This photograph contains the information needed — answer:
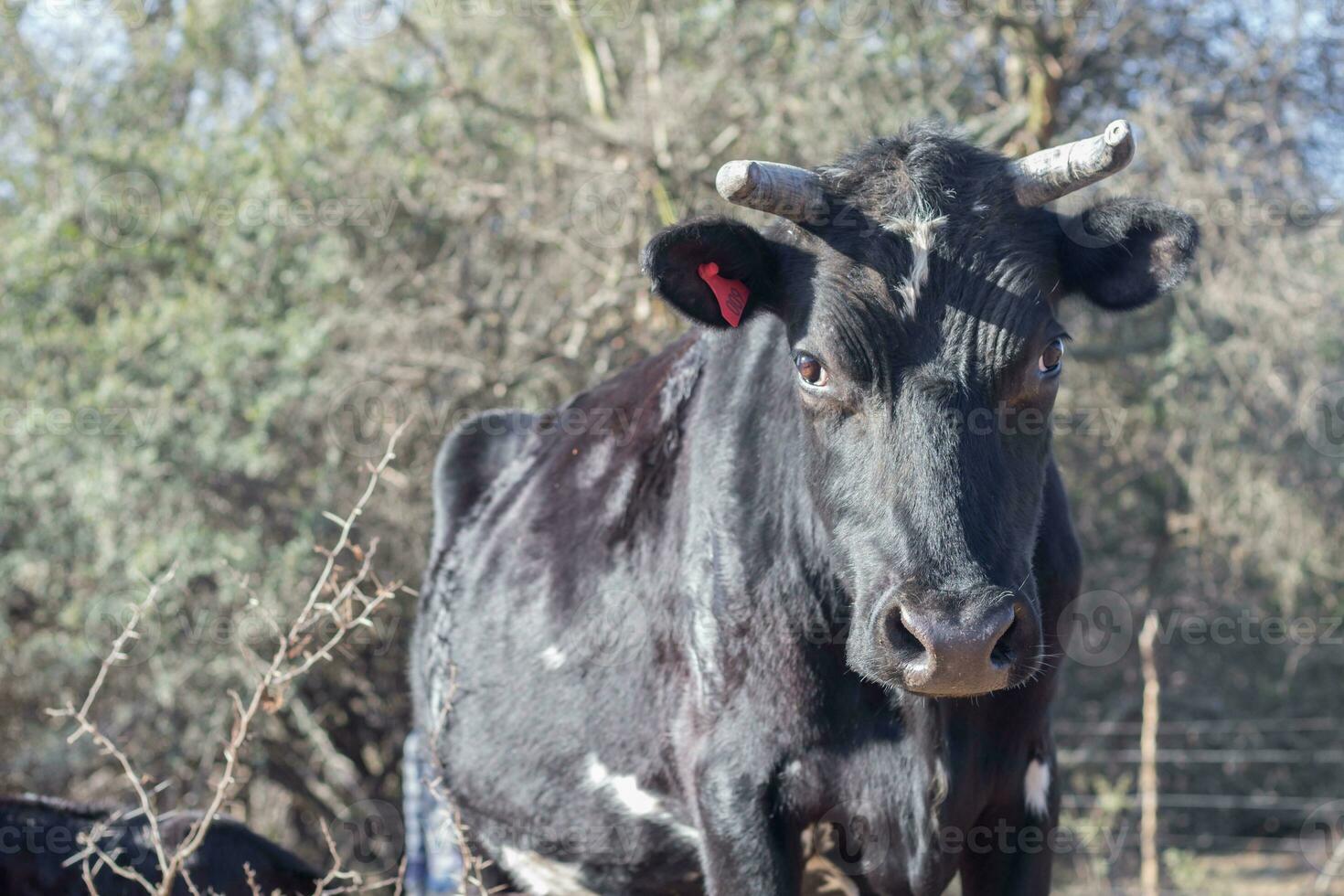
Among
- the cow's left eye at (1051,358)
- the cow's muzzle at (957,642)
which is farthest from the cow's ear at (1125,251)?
the cow's muzzle at (957,642)

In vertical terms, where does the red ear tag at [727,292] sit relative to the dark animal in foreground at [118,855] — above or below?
above

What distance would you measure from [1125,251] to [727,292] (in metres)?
0.97

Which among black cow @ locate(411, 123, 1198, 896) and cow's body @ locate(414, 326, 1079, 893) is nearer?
black cow @ locate(411, 123, 1198, 896)

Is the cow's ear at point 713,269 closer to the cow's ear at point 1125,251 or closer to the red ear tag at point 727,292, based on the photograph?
the red ear tag at point 727,292

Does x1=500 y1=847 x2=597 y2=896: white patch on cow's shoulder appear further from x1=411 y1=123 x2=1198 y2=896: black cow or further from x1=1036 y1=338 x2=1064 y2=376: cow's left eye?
x1=1036 y1=338 x2=1064 y2=376: cow's left eye

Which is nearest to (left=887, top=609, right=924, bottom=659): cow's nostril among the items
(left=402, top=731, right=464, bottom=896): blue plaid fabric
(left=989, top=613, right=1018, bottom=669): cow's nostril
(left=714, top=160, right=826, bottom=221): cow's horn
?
(left=989, top=613, right=1018, bottom=669): cow's nostril

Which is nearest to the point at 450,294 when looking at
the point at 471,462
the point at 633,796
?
the point at 471,462

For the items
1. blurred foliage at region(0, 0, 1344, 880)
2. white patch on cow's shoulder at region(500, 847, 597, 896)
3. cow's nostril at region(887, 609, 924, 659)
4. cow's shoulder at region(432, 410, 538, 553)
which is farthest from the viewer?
blurred foliage at region(0, 0, 1344, 880)

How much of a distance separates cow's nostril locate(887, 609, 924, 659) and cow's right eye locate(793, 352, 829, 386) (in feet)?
1.94

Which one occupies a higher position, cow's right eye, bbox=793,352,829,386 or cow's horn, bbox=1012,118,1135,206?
cow's horn, bbox=1012,118,1135,206

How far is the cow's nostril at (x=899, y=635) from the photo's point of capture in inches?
109

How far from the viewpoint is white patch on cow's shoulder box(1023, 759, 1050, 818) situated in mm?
3527

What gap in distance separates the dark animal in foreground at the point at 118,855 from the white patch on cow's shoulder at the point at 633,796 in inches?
55.8

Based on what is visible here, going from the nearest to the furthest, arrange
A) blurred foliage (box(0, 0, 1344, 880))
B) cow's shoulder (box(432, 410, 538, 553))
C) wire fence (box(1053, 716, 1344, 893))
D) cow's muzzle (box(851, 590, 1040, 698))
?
cow's muzzle (box(851, 590, 1040, 698)) < cow's shoulder (box(432, 410, 538, 553)) < blurred foliage (box(0, 0, 1344, 880)) < wire fence (box(1053, 716, 1344, 893))
